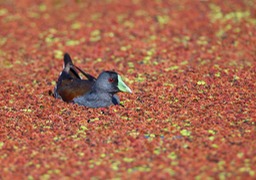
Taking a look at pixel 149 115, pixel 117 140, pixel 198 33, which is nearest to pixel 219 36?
pixel 198 33

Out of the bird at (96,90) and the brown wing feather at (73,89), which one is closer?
the bird at (96,90)

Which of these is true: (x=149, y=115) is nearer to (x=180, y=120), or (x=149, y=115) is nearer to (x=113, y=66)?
(x=180, y=120)

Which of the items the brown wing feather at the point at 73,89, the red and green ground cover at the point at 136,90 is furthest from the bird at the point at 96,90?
the red and green ground cover at the point at 136,90

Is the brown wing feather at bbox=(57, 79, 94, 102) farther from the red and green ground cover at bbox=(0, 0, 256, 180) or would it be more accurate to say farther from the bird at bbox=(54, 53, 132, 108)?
the red and green ground cover at bbox=(0, 0, 256, 180)

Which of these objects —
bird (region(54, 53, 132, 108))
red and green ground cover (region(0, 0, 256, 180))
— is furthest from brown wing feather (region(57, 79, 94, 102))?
red and green ground cover (region(0, 0, 256, 180))

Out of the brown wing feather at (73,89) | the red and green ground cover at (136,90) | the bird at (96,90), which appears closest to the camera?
the red and green ground cover at (136,90)

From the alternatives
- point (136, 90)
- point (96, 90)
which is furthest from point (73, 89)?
point (136, 90)

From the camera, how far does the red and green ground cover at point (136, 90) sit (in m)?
9.85

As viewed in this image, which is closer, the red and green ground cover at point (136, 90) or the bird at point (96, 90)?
the red and green ground cover at point (136, 90)

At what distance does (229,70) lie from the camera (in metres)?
14.1

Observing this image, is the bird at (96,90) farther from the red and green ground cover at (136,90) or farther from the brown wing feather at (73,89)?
the red and green ground cover at (136,90)

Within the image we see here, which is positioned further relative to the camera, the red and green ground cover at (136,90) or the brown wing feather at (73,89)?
the brown wing feather at (73,89)

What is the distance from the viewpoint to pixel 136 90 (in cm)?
1332

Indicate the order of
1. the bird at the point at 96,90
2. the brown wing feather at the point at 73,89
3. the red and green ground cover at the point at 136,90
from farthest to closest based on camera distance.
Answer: the brown wing feather at the point at 73,89 < the bird at the point at 96,90 < the red and green ground cover at the point at 136,90
